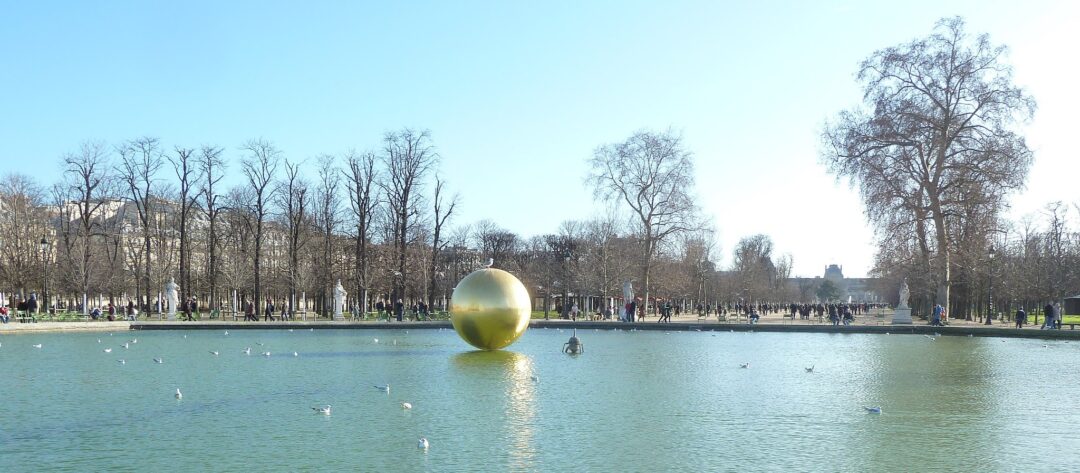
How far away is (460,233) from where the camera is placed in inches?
4333

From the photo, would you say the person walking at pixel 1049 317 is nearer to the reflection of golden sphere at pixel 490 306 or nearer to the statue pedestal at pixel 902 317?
the statue pedestal at pixel 902 317

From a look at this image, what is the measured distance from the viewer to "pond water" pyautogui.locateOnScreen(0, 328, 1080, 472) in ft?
36.6

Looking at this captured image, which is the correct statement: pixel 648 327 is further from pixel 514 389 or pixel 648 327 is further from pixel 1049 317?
pixel 514 389

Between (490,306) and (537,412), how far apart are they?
32.4 feet

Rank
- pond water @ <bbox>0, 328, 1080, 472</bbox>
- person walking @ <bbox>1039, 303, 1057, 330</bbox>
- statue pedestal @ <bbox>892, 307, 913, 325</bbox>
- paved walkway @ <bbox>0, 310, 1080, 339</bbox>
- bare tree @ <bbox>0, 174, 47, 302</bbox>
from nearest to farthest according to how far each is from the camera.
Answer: pond water @ <bbox>0, 328, 1080, 472</bbox>, paved walkway @ <bbox>0, 310, 1080, 339</bbox>, person walking @ <bbox>1039, 303, 1057, 330</bbox>, statue pedestal @ <bbox>892, 307, 913, 325</bbox>, bare tree @ <bbox>0, 174, 47, 302</bbox>

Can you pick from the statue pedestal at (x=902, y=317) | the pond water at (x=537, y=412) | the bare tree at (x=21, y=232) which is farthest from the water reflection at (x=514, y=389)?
the bare tree at (x=21, y=232)

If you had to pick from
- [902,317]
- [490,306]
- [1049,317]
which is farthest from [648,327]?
[490,306]

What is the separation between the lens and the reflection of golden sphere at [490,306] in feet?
80.4

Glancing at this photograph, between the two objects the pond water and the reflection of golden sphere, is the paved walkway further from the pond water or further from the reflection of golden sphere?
the reflection of golden sphere

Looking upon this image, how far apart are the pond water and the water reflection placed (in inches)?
2.5

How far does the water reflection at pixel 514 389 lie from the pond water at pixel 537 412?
0.21 feet

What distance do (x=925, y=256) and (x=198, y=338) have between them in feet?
122

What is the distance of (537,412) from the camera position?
581 inches

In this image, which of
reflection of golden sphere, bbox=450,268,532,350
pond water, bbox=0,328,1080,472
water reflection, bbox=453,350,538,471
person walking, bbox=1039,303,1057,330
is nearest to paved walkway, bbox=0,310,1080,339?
person walking, bbox=1039,303,1057,330
